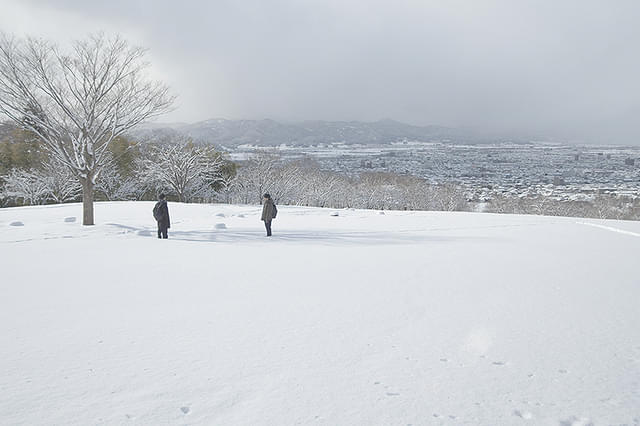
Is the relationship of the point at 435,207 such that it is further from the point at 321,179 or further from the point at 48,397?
the point at 48,397

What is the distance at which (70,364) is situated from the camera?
344cm

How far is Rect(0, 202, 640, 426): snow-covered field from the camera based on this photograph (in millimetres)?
2793

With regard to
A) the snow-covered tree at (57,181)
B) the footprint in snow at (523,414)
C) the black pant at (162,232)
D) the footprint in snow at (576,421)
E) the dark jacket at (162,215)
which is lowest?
the footprint in snow at (576,421)

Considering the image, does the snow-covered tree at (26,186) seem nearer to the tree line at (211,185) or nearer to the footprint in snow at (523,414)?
the tree line at (211,185)

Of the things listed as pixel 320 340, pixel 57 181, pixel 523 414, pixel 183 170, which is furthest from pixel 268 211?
pixel 57 181

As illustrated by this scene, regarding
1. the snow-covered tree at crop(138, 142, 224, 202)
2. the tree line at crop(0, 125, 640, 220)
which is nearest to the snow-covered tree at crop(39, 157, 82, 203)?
the tree line at crop(0, 125, 640, 220)

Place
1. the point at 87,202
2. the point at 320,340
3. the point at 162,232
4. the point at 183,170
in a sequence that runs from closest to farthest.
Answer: the point at 320,340
the point at 162,232
the point at 87,202
the point at 183,170

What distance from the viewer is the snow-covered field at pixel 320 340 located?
2793 mm

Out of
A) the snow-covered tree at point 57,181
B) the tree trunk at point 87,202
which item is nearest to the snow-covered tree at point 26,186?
the snow-covered tree at point 57,181

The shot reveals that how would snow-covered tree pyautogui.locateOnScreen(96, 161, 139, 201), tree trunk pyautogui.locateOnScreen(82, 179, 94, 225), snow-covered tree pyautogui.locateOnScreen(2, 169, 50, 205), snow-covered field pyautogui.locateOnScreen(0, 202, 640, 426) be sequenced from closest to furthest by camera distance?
1. snow-covered field pyautogui.locateOnScreen(0, 202, 640, 426)
2. tree trunk pyautogui.locateOnScreen(82, 179, 94, 225)
3. snow-covered tree pyautogui.locateOnScreen(2, 169, 50, 205)
4. snow-covered tree pyautogui.locateOnScreen(96, 161, 139, 201)

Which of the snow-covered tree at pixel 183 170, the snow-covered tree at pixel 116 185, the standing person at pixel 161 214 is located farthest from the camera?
the snow-covered tree at pixel 116 185

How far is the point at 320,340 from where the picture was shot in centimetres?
398

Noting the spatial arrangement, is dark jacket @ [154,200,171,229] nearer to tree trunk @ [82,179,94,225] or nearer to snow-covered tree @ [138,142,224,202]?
tree trunk @ [82,179,94,225]

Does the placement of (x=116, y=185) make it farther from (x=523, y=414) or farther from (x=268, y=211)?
(x=523, y=414)
